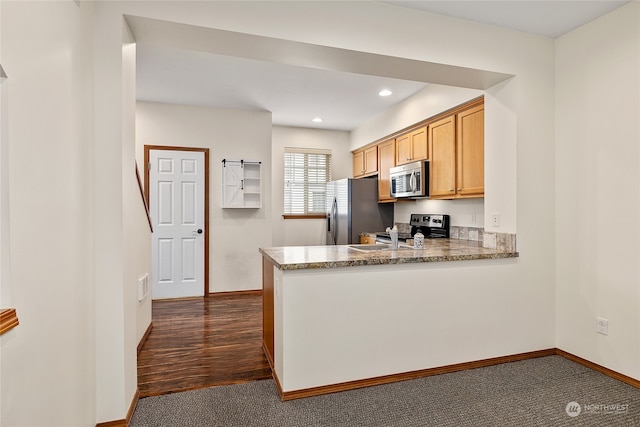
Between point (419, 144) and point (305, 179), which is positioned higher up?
point (419, 144)

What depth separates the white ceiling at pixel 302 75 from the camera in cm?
235

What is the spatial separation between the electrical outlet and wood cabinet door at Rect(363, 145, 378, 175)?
3.37 m

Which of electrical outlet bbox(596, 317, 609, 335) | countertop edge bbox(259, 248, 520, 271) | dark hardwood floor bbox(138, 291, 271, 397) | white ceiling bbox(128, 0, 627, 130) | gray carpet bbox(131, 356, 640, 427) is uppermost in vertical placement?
white ceiling bbox(128, 0, 627, 130)

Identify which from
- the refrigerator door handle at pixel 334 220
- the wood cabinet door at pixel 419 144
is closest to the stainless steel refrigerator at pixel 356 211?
the refrigerator door handle at pixel 334 220

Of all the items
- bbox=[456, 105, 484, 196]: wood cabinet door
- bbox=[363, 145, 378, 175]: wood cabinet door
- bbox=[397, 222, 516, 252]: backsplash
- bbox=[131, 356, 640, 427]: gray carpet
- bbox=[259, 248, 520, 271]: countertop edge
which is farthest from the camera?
bbox=[363, 145, 378, 175]: wood cabinet door

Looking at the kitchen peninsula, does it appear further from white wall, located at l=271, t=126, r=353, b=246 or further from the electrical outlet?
white wall, located at l=271, t=126, r=353, b=246

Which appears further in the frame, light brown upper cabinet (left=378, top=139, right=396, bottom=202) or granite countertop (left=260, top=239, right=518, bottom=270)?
light brown upper cabinet (left=378, top=139, right=396, bottom=202)

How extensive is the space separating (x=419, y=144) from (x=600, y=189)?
6.73ft

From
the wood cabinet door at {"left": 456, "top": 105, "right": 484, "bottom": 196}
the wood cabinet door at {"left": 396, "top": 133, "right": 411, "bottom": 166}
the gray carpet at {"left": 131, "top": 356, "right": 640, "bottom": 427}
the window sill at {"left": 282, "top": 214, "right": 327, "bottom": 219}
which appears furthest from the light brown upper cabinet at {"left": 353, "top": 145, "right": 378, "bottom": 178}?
the gray carpet at {"left": 131, "top": 356, "right": 640, "bottom": 427}

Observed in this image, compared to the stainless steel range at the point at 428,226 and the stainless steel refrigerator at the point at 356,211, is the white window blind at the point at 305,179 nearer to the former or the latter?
the stainless steel refrigerator at the point at 356,211

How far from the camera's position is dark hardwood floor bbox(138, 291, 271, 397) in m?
2.47

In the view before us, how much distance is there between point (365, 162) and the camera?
571cm

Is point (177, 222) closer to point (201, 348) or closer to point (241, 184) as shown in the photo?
point (241, 184)

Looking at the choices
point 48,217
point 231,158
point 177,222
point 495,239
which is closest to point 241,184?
point 231,158
